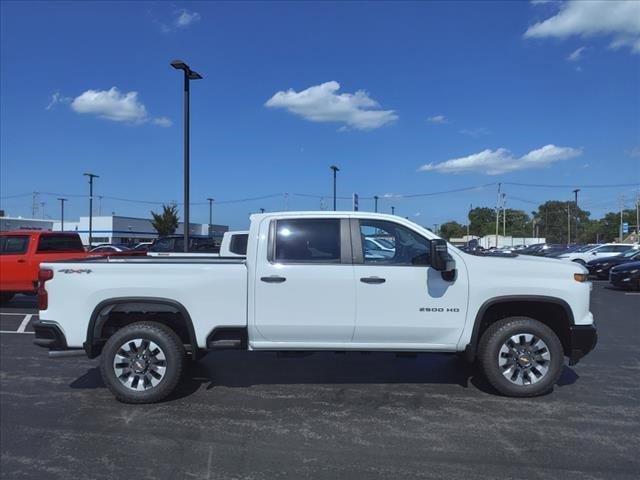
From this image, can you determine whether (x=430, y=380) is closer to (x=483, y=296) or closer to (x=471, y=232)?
(x=483, y=296)

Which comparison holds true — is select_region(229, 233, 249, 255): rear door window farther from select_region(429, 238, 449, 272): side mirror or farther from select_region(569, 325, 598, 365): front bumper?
select_region(569, 325, 598, 365): front bumper

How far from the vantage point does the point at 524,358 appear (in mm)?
5586

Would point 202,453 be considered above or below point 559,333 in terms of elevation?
below

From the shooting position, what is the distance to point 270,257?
564 cm

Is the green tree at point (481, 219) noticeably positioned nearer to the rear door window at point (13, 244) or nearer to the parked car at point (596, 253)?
the parked car at point (596, 253)

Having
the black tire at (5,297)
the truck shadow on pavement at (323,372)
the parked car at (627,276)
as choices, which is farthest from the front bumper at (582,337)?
the parked car at (627,276)

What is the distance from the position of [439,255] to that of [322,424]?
1.94 m

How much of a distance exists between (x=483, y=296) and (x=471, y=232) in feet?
460

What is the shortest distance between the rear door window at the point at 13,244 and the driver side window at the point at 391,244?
10067 millimetres

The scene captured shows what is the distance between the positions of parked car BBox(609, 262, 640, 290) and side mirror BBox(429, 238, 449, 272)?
15.2m

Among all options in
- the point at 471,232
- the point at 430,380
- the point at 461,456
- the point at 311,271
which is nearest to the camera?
the point at 461,456

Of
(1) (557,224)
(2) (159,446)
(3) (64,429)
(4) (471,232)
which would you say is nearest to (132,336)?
(3) (64,429)

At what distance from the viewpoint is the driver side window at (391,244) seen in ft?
18.5

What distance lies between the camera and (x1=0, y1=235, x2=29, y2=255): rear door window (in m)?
12.7
